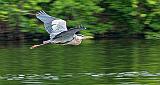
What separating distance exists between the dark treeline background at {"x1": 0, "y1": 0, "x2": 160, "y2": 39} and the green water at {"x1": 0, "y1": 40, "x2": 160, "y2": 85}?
0.87m

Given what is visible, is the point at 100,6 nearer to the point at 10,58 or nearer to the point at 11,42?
the point at 11,42

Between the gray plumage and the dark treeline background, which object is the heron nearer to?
the gray plumage

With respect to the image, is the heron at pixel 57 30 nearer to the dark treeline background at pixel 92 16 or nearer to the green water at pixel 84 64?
the green water at pixel 84 64

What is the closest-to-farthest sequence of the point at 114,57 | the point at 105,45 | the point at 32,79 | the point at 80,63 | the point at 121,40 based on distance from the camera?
the point at 32,79 → the point at 80,63 → the point at 114,57 → the point at 105,45 → the point at 121,40

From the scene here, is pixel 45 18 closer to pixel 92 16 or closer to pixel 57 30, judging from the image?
pixel 57 30

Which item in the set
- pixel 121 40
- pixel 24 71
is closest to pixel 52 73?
Result: pixel 24 71

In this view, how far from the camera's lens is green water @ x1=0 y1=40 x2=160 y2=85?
15.2 meters

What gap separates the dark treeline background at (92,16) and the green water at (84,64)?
87cm

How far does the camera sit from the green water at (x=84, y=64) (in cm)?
1525

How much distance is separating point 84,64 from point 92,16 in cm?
795

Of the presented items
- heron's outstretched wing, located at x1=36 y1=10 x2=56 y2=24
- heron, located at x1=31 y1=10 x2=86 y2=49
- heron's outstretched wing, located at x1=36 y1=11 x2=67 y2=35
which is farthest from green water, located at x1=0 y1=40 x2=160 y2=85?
heron's outstretched wing, located at x1=36 y1=10 x2=56 y2=24

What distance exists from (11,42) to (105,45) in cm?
347

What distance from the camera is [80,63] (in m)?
18.1

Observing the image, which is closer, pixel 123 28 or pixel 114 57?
pixel 114 57
